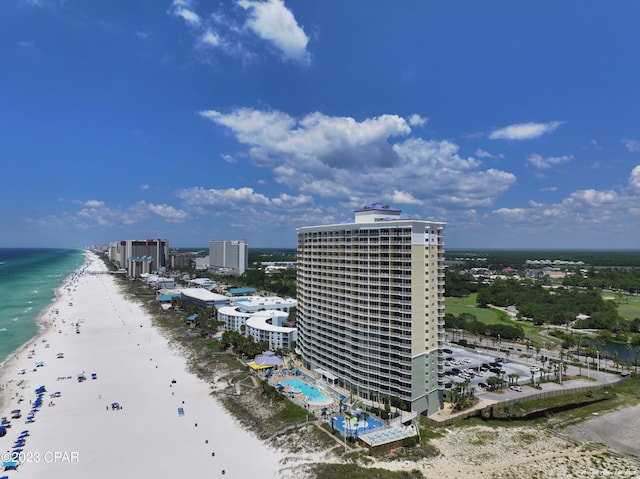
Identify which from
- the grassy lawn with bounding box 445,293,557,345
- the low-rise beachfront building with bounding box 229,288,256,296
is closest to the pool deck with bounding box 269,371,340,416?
the grassy lawn with bounding box 445,293,557,345

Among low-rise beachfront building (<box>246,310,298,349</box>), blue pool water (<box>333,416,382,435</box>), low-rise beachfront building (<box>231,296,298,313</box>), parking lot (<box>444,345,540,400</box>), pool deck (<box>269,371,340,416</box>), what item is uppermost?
low-rise beachfront building (<box>231,296,298,313</box>)

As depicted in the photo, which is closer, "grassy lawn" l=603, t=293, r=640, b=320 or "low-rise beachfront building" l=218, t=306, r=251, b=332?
"low-rise beachfront building" l=218, t=306, r=251, b=332

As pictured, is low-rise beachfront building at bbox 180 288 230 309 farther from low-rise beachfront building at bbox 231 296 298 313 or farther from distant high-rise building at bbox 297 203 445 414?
distant high-rise building at bbox 297 203 445 414

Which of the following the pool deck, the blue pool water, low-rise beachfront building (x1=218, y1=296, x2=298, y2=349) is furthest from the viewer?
low-rise beachfront building (x1=218, y1=296, x2=298, y2=349)

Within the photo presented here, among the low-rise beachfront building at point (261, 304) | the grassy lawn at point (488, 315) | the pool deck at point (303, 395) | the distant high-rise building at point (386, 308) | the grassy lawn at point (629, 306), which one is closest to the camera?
the distant high-rise building at point (386, 308)

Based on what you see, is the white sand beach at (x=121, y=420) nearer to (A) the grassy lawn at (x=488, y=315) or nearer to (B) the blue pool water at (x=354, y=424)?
(B) the blue pool water at (x=354, y=424)

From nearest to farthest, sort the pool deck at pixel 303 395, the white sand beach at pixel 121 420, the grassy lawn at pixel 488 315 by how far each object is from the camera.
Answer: the white sand beach at pixel 121 420 → the pool deck at pixel 303 395 → the grassy lawn at pixel 488 315

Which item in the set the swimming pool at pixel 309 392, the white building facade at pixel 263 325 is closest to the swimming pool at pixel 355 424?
the swimming pool at pixel 309 392
